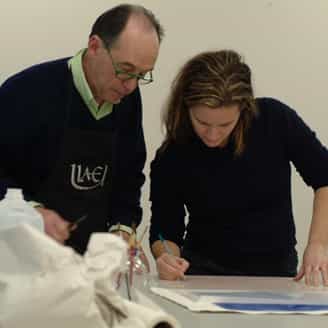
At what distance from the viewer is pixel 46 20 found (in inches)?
Answer: 102

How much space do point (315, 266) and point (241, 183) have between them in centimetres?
34

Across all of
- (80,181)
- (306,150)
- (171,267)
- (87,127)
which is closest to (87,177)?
(80,181)

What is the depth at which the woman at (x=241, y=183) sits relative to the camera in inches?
75.9

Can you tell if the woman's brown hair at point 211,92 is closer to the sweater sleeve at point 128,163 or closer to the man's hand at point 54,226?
the sweater sleeve at point 128,163

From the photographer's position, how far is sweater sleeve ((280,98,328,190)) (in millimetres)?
1932

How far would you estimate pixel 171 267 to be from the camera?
1723 millimetres

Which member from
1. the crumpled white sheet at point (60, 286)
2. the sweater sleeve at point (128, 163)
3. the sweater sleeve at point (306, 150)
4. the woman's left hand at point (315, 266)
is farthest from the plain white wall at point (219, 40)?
the crumpled white sheet at point (60, 286)

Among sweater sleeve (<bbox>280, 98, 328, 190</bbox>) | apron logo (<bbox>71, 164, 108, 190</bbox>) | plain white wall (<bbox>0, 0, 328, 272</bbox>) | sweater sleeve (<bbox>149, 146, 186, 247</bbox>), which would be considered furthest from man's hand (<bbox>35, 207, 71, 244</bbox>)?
plain white wall (<bbox>0, 0, 328, 272</bbox>)

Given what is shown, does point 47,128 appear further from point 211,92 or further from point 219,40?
point 219,40

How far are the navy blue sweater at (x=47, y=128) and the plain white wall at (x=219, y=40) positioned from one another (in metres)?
0.67

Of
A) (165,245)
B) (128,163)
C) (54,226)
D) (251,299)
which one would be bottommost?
(165,245)

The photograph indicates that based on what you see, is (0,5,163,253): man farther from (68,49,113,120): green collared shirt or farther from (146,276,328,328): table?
(146,276,328,328): table

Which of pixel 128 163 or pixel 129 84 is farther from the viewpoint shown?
pixel 128 163

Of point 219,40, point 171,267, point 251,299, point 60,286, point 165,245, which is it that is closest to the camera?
point 60,286
